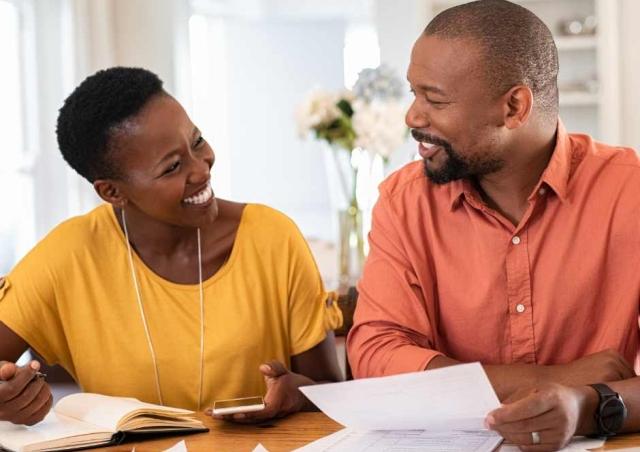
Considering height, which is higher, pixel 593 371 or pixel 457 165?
pixel 457 165

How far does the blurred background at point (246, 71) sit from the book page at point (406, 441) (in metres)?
2.23

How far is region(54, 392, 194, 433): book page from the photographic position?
1600 millimetres

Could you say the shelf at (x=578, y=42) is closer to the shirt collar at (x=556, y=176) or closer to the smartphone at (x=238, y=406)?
the shirt collar at (x=556, y=176)

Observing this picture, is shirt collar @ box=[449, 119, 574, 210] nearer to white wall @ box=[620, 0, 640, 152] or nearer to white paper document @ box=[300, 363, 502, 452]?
white paper document @ box=[300, 363, 502, 452]

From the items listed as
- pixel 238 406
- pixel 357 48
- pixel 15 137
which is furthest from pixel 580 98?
pixel 238 406

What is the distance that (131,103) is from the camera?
1.90 meters

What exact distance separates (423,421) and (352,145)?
7.50 feet

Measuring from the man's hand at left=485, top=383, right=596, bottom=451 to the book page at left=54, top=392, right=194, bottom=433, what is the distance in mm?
514

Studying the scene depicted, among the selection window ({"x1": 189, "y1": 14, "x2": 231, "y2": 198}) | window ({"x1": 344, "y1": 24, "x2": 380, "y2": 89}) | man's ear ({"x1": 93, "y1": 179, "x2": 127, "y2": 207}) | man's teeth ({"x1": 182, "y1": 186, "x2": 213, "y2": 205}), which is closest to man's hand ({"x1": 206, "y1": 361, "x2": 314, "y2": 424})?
man's teeth ({"x1": 182, "y1": 186, "x2": 213, "y2": 205})

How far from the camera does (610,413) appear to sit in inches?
57.4

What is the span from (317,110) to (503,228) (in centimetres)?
202

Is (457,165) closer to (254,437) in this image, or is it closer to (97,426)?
(254,437)

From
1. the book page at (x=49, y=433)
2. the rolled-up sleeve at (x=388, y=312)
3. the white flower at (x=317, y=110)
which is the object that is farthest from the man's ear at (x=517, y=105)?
the white flower at (x=317, y=110)

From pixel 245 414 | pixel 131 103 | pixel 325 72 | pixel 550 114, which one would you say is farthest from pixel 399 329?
pixel 325 72
